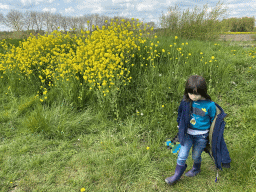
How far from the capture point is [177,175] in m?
1.93

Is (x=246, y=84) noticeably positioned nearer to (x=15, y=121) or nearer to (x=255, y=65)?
(x=255, y=65)

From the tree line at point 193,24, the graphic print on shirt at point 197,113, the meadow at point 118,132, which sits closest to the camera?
the graphic print on shirt at point 197,113

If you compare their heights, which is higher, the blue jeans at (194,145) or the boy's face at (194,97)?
the boy's face at (194,97)

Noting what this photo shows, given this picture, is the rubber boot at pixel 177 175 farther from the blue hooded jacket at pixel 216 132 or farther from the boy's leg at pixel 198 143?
the blue hooded jacket at pixel 216 132

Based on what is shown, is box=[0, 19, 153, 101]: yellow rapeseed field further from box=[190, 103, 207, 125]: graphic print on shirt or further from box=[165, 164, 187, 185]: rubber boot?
box=[165, 164, 187, 185]: rubber boot

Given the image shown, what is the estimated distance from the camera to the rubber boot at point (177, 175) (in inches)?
75.3

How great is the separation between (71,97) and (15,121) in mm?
1116

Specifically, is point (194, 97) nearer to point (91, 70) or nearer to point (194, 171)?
point (194, 171)

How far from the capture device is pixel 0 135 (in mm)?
2947

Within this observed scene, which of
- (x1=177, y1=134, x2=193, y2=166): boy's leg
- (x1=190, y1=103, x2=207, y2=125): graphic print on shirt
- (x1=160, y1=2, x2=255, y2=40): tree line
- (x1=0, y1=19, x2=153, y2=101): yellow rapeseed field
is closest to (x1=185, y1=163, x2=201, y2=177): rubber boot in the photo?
(x1=177, y1=134, x2=193, y2=166): boy's leg

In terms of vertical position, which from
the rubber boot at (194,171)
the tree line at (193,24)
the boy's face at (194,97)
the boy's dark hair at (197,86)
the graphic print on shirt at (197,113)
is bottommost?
the rubber boot at (194,171)

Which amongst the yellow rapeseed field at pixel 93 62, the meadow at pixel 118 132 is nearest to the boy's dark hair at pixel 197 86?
the meadow at pixel 118 132

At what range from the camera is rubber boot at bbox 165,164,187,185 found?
191cm

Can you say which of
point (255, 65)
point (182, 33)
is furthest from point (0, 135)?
point (182, 33)
